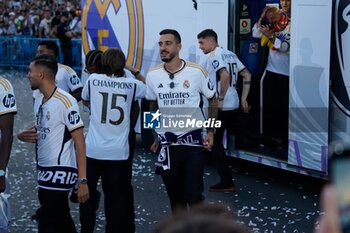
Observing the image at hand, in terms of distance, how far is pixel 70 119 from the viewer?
5.59 metres

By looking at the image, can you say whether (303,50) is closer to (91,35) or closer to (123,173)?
(123,173)

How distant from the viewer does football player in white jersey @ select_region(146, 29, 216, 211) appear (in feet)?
21.5

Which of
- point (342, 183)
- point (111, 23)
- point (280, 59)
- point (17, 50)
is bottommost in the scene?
point (17, 50)

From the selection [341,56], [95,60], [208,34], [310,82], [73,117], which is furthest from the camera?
[208,34]

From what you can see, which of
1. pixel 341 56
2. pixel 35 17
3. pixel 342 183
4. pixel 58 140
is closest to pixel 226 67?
pixel 341 56

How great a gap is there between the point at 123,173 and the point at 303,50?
2.58 m

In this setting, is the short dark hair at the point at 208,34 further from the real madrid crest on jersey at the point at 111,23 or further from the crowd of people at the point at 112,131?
the real madrid crest on jersey at the point at 111,23

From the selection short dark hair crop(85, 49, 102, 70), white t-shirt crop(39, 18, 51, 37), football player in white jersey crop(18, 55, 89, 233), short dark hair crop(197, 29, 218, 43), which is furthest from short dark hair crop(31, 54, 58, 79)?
white t-shirt crop(39, 18, 51, 37)

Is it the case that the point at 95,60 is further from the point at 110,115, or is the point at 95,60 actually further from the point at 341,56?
the point at 341,56

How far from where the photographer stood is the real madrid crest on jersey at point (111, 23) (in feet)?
36.4

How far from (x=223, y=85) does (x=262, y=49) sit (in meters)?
1.18

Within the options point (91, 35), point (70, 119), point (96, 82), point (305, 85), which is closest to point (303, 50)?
point (305, 85)

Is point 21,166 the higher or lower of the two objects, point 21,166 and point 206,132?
the lower

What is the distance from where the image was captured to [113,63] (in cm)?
644
